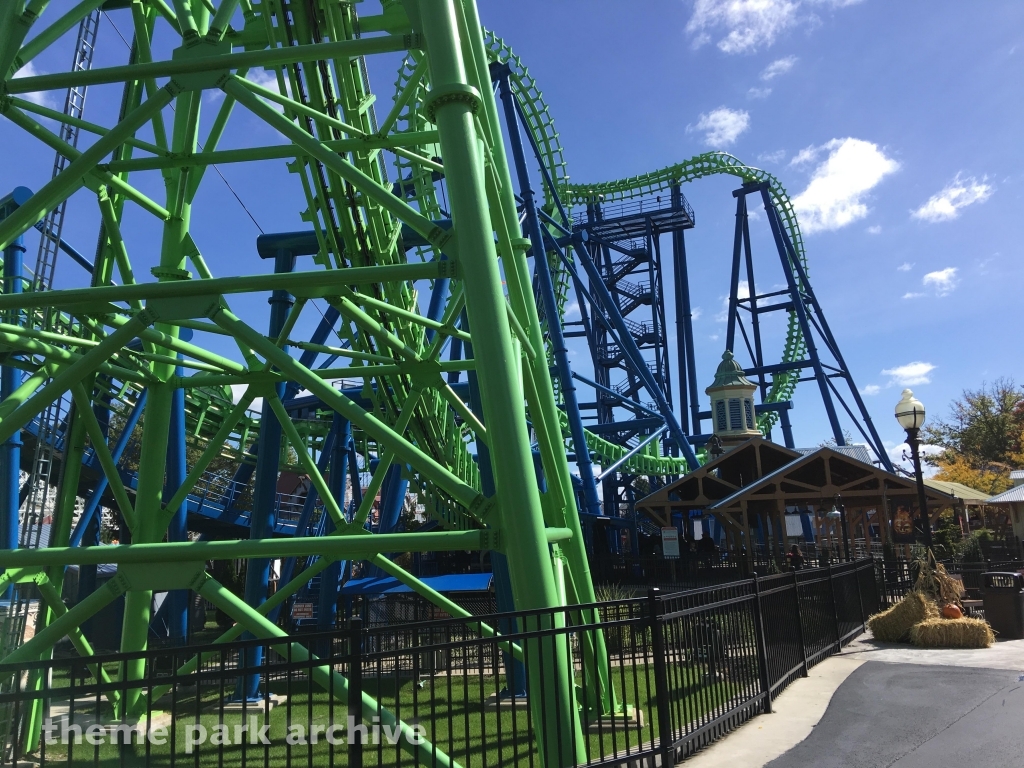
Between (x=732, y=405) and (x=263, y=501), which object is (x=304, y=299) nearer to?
(x=263, y=501)

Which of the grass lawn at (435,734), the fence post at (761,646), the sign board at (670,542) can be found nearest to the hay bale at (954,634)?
the fence post at (761,646)

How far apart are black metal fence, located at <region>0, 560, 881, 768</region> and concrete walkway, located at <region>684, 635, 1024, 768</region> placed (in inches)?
10.7

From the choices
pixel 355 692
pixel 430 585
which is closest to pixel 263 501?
pixel 430 585

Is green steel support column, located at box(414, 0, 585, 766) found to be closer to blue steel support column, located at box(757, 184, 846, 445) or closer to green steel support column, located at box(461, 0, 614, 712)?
green steel support column, located at box(461, 0, 614, 712)

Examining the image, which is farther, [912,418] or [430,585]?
[430,585]

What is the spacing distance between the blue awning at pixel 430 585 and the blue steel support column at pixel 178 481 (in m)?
2.29

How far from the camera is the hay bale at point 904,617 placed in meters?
10.6

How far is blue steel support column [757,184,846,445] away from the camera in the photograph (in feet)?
104

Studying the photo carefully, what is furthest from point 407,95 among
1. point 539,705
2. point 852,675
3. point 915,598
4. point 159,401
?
point 915,598

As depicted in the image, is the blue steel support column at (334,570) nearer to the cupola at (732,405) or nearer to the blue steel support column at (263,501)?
the blue steel support column at (263,501)

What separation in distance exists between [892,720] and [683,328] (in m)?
27.1

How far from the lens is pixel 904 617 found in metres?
10.6

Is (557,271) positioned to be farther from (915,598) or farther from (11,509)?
(11,509)

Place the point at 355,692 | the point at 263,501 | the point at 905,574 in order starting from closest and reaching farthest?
1. the point at 355,692
2. the point at 263,501
3. the point at 905,574
